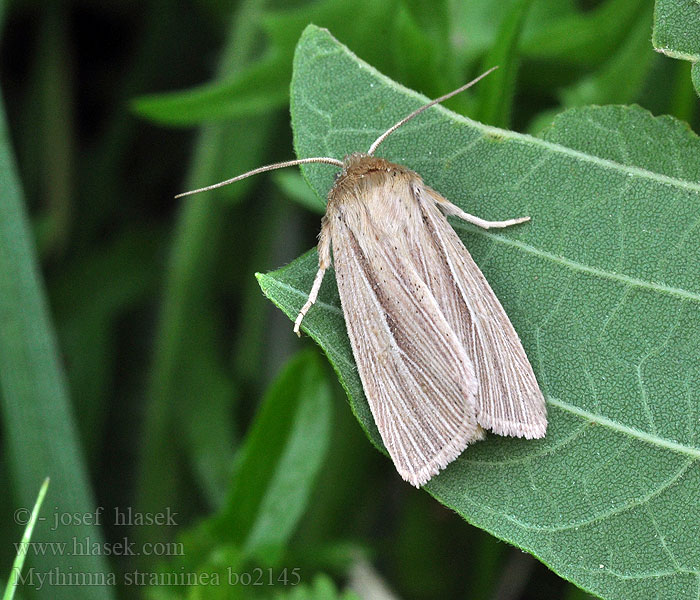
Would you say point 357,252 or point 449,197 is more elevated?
point 449,197

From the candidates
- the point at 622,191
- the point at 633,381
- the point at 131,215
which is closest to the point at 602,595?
the point at 633,381

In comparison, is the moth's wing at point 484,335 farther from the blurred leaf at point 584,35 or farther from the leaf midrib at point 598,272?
the blurred leaf at point 584,35

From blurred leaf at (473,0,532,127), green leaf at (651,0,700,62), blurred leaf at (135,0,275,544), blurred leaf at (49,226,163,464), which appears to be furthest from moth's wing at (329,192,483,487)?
blurred leaf at (49,226,163,464)

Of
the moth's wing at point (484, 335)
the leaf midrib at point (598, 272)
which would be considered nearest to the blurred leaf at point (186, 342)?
the moth's wing at point (484, 335)

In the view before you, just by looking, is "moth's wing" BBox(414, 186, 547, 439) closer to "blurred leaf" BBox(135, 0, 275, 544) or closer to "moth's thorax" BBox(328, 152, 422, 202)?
"moth's thorax" BBox(328, 152, 422, 202)

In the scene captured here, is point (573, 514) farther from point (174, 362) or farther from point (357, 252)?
point (174, 362)
